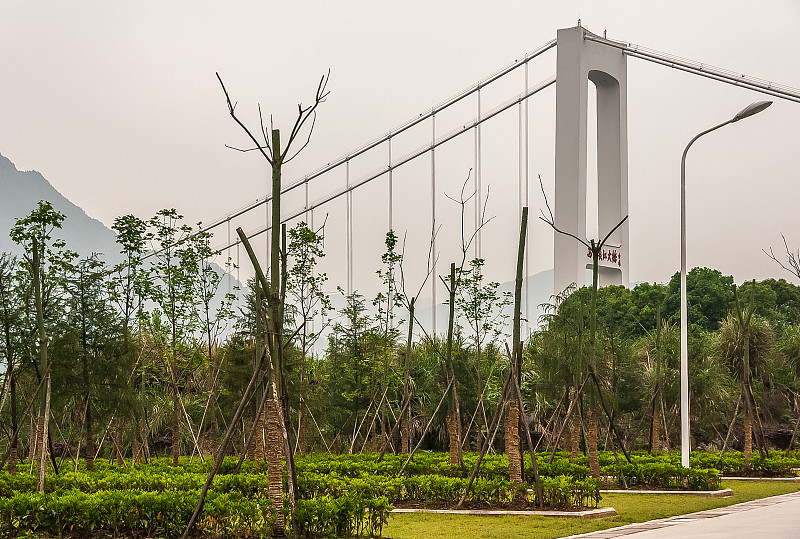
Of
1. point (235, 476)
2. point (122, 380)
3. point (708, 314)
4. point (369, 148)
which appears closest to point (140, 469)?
point (122, 380)

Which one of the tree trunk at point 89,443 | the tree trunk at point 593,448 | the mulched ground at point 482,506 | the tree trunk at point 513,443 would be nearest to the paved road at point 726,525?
the mulched ground at point 482,506

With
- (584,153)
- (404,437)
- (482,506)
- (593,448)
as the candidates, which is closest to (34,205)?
(584,153)

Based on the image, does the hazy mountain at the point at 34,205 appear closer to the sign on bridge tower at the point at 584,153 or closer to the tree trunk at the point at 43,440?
the sign on bridge tower at the point at 584,153

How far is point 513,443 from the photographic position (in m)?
14.6

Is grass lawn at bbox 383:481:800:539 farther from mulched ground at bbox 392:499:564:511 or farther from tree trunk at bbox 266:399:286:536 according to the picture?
tree trunk at bbox 266:399:286:536

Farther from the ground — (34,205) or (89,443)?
(34,205)

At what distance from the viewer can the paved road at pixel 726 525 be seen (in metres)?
10.6

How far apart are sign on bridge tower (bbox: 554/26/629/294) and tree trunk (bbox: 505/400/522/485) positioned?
2723cm

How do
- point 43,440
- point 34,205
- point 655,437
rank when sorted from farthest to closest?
point 34,205 → point 655,437 → point 43,440

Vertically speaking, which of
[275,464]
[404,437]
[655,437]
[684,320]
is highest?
[684,320]

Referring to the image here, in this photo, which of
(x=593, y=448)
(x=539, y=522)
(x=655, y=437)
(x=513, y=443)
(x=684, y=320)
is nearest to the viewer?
(x=539, y=522)

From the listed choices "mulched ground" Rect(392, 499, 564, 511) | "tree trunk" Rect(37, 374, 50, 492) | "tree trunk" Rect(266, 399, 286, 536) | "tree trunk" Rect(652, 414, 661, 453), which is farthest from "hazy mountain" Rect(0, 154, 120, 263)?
"tree trunk" Rect(266, 399, 286, 536)

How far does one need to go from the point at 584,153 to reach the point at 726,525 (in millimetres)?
32163

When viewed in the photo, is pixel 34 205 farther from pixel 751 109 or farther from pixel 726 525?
pixel 726 525
